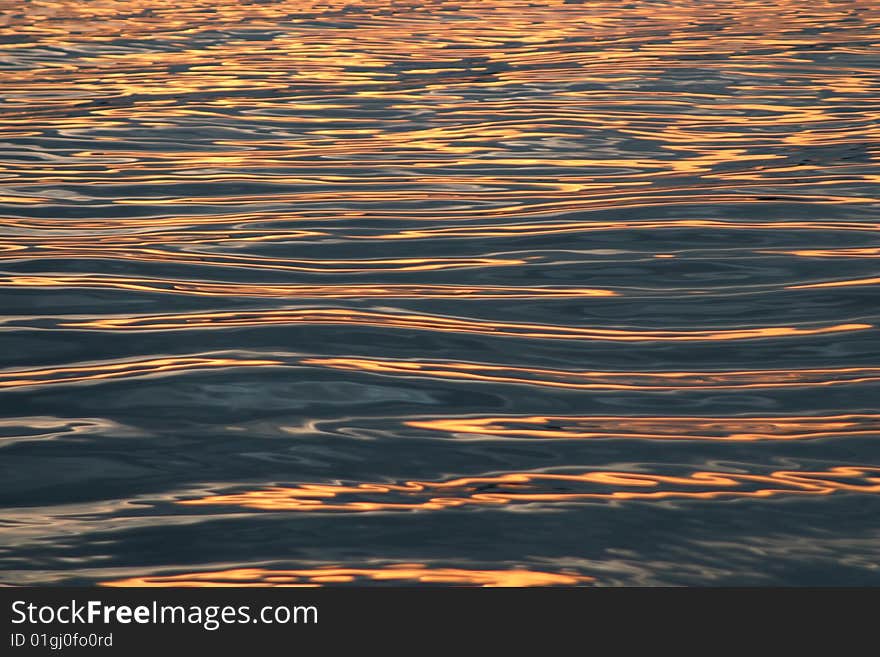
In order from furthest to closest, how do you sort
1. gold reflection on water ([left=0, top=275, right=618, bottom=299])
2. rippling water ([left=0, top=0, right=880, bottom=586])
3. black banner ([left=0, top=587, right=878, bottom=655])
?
1. gold reflection on water ([left=0, top=275, right=618, bottom=299])
2. rippling water ([left=0, top=0, right=880, bottom=586])
3. black banner ([left=0, top=587, right=878, bottom=655])

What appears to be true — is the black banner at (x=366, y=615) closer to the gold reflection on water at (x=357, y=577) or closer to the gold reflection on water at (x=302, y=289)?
the gold reflection on water at (x=357, y=577)

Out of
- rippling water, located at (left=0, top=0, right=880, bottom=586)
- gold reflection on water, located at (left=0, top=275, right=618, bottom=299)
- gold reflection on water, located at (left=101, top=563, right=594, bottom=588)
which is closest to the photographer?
gold reflection on water, located at (left=101, top=563, right=594, bottom=588)

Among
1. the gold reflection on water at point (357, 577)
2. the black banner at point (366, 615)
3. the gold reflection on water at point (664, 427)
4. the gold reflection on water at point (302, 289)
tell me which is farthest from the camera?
the gold reflection on water at point (302, 289)

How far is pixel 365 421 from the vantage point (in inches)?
110

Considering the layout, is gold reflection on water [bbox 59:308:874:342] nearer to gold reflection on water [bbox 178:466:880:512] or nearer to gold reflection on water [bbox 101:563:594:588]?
gold reflection on water [bbox 178:466:880:512]

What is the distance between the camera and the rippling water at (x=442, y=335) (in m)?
2.30

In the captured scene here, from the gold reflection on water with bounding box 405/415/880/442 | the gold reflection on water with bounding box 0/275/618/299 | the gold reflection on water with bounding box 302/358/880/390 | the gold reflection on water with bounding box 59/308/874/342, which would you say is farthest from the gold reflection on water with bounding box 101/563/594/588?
the gold reflection on water with bounding box 0/275/618/299

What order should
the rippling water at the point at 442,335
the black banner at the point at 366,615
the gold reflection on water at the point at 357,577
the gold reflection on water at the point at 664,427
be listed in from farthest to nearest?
1. the gold reflection on water at the point at 664,427
2. the rippling water at the point at 442,335
3. the gold reflection on water at the point at 357,577
4. the black banner at the point at 366,615

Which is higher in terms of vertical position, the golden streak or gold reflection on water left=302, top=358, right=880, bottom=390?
the golden streak

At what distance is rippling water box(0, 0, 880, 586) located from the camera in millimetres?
2299

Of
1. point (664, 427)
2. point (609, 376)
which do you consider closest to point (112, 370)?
point (609, 376)

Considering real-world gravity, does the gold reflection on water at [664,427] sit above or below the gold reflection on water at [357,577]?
below

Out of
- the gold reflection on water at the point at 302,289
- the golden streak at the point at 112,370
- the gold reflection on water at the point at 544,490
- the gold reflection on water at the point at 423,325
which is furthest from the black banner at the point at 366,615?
the gold reflection on water at the point at 302,289

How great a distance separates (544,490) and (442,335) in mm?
897
